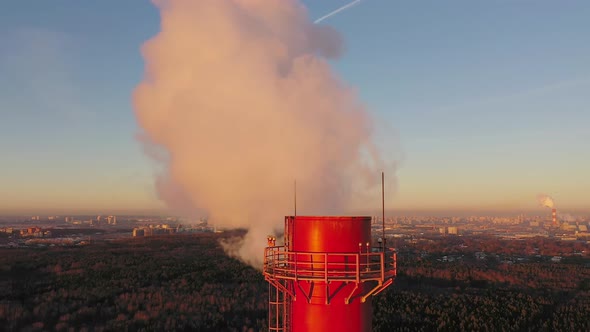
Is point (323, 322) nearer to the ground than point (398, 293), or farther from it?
farther from it

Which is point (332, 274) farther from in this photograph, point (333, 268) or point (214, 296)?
point (214, 296)

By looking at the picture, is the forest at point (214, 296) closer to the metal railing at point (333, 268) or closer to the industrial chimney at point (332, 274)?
the industrial chimney at point (332, 274)

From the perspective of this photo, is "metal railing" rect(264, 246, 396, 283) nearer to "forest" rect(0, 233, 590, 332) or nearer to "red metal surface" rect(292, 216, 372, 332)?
"red metal surface" rect(292, 216, 372, 332)

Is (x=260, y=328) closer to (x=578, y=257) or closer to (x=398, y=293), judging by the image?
(x=398, y=293)

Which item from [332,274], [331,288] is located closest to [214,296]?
[331,288]

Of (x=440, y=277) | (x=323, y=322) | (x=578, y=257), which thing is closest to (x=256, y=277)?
(x=440, y=277)

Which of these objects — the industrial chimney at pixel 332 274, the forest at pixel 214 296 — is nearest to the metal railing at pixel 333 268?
the industrial chimney at pixel 332 274
